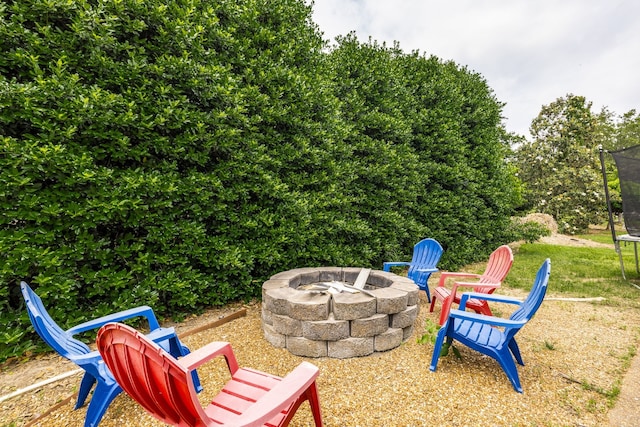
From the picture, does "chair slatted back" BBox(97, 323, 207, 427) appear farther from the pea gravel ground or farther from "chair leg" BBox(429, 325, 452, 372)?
"chair leg" BBox(429, 325, 452, 372)

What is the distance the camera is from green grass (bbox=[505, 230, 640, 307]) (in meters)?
4.94

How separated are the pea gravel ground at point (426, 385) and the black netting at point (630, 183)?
3.43m

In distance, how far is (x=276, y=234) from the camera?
412 cm

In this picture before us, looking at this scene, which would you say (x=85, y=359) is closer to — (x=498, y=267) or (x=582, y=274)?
(x=498, y=267)

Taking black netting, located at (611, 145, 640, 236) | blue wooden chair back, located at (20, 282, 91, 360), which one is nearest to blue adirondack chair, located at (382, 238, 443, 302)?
blue wooden chair back, located at (20, 282, 91, 360)

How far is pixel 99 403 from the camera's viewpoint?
68.9 inches

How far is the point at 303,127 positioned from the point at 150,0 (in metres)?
2.24

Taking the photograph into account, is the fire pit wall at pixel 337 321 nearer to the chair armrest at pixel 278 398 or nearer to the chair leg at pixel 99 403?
the chair armrest at pixel 278 398

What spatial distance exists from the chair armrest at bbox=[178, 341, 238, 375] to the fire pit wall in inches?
39.3

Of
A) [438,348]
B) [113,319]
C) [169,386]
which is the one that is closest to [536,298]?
Result: [438,348]

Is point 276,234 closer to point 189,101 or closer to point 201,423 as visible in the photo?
point 189,101

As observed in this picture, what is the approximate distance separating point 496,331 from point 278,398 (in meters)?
2.27

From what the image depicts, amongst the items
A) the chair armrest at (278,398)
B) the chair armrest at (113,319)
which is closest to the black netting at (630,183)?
the chair armrest at (278,398)

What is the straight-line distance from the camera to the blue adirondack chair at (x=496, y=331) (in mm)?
2293
